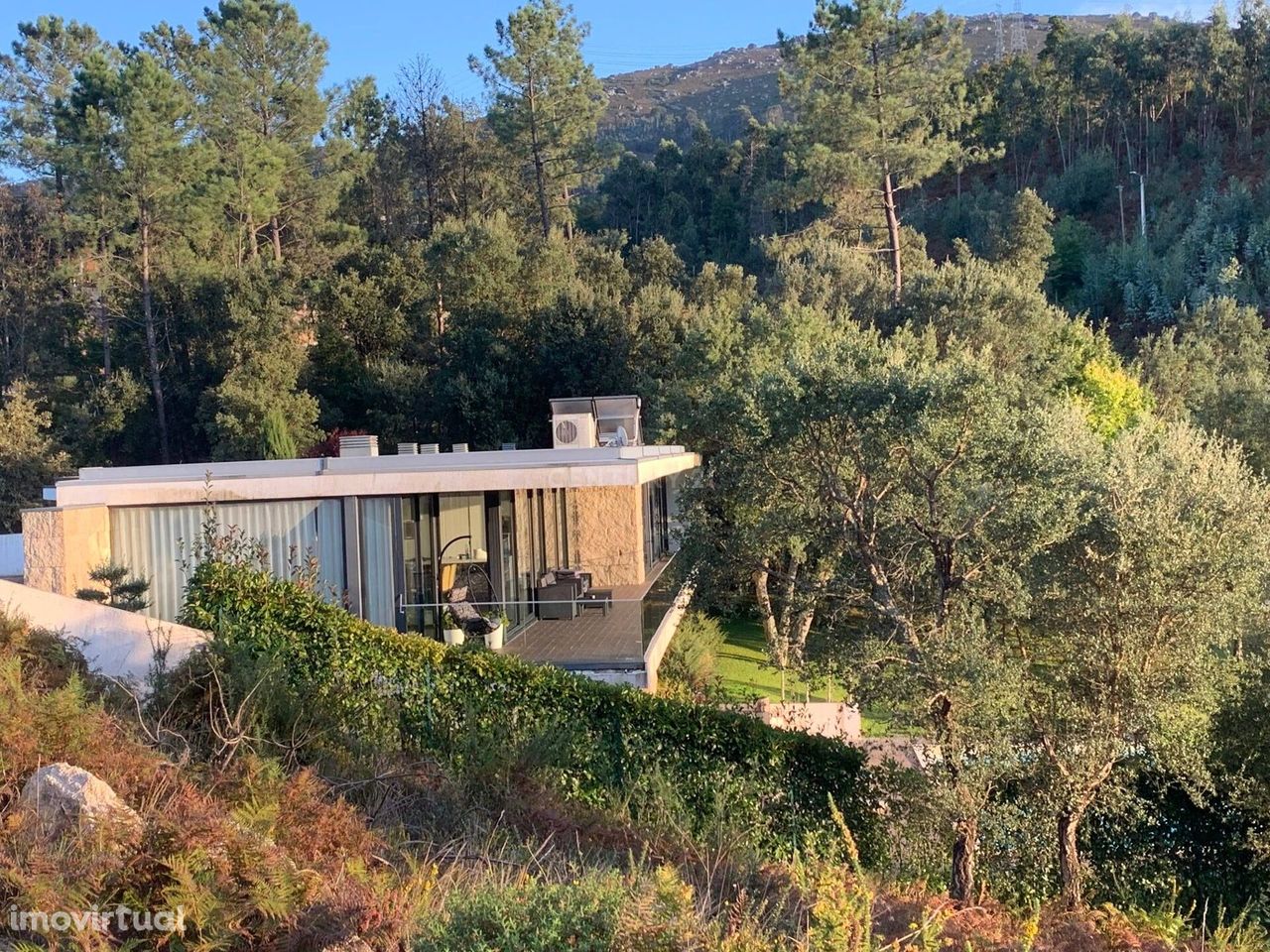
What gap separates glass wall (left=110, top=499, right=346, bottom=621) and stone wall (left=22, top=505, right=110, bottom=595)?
0.43 meters

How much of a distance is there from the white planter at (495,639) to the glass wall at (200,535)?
6.53 ft

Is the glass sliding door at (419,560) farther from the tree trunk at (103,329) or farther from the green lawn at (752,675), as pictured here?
the tree trunk at (103,329)

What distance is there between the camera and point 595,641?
1250 centimetres

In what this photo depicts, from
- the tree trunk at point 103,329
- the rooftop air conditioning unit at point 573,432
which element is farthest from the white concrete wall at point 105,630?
the tree trunk at point 103,329

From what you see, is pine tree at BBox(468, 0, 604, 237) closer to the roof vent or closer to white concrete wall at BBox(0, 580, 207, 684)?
the roof vent

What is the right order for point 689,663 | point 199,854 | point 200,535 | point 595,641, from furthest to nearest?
point 689,663 → point 200,535 → point 595,641 → point 199,854

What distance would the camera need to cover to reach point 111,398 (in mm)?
33250

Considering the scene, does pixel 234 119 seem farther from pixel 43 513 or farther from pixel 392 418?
pixel 43 513

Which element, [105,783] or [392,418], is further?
[392,418]

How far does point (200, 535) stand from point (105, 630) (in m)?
3.51

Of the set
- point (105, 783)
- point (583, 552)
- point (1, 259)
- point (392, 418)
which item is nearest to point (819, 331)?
point (583, 552)

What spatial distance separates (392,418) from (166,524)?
18834 mm

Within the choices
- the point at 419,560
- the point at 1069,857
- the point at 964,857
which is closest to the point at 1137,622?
the point at 1069,857

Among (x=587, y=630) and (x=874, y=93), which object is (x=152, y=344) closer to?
(x=874, y=93)
